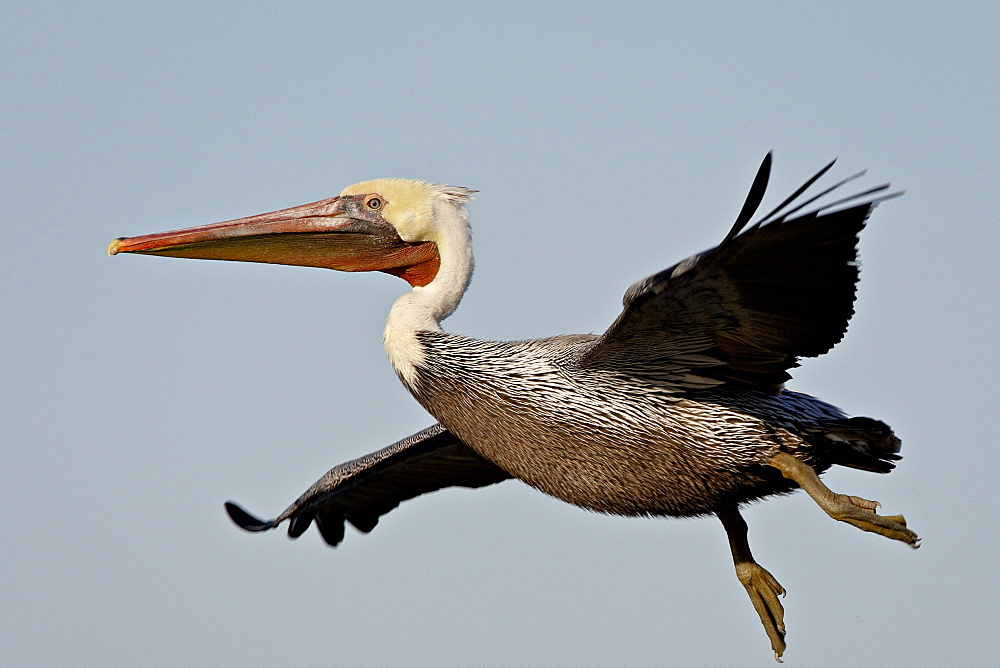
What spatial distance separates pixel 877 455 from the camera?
7.14 m

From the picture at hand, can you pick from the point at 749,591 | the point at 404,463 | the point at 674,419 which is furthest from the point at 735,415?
the point at 404,463

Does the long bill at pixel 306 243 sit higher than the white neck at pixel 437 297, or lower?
higher

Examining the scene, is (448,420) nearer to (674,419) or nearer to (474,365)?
(474,365)

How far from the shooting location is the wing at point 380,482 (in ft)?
29.7

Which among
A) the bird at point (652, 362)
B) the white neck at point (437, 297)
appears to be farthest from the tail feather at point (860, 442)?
the white neck at point (437, 297)

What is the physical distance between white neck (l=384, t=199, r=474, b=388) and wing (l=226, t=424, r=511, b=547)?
5.05 ft

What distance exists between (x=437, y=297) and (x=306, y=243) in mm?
1023

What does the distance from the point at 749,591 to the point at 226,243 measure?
12.6ft

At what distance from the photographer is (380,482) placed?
31.3ft

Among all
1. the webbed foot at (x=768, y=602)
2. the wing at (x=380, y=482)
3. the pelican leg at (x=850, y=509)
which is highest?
the wing at (x=380, y=482)

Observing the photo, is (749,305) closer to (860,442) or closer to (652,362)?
(652,362)

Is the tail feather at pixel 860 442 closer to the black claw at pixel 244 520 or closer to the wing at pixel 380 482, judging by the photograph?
the wing at pixel 380 482

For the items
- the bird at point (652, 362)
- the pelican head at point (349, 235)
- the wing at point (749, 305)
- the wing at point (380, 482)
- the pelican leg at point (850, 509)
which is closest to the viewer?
the wing at point (749, 305)

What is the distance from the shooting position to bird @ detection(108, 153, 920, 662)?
19.9 ft
